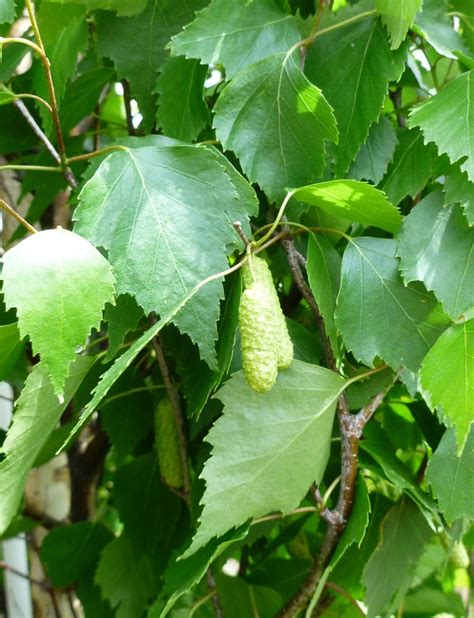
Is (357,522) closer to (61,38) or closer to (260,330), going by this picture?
(260,330)

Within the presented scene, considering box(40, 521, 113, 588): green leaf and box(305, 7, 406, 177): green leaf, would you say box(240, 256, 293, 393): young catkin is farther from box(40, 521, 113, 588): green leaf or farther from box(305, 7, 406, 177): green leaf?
box(40, 521, 113, 588): green leaf

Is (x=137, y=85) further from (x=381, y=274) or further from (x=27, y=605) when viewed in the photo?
(x=27, y=605)

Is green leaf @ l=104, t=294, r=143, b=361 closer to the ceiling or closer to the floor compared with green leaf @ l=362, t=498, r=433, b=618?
closer to the ceiling

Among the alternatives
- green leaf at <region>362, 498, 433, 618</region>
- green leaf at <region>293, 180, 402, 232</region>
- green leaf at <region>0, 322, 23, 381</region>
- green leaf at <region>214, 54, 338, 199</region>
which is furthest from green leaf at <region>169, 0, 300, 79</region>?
green leaf at <region>362, 498, 433, 618</region>

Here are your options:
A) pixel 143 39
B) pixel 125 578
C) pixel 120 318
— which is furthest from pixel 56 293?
pixel 125 578

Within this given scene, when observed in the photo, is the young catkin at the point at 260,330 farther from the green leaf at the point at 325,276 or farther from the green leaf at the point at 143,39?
the green leaf at the point at 143,39

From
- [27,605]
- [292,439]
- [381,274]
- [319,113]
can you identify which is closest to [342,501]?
[292,439]

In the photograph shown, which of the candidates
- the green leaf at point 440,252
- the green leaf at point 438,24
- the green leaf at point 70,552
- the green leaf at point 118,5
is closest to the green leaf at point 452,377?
the green leaf at point 440,252
